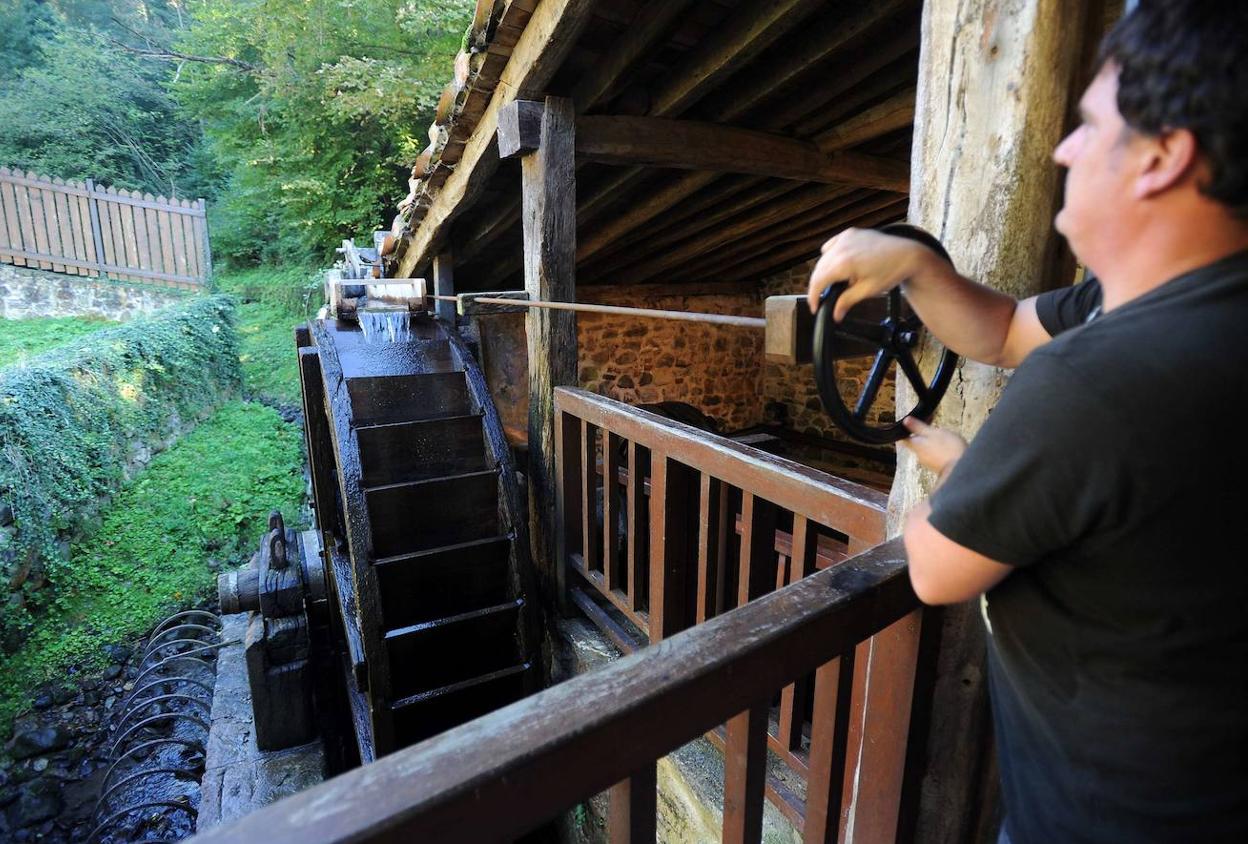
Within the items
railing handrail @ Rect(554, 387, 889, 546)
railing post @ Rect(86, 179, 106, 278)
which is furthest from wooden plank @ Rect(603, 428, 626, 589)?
railing post @ Rect(86, 179, 106, 278)

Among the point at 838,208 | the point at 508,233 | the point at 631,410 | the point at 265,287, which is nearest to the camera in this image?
the point at 631,410

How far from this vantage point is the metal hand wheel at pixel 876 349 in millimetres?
987

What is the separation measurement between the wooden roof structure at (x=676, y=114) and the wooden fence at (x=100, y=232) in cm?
886

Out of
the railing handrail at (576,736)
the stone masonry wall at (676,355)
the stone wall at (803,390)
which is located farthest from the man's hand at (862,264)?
the stone wall at (803,390)

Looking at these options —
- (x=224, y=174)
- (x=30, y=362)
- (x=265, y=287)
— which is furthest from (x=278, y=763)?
(x=224, y=174)

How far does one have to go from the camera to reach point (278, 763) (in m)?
3.45

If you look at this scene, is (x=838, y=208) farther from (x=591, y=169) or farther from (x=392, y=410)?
(x=392, y=410)

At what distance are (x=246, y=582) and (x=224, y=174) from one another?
15394 millimetres

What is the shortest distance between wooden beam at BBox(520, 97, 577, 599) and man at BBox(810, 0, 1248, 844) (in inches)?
96.5

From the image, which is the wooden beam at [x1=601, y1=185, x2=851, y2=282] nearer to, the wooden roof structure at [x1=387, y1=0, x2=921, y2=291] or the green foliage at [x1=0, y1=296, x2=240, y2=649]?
the wooden roof structure at [x1=387, y1=0, x2=921, y2=291]

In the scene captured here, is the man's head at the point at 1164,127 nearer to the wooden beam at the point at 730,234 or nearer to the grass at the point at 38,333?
the wooden beam at the point at 730,234

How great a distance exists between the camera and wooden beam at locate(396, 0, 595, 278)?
245 centimetres

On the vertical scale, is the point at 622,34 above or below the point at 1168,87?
above

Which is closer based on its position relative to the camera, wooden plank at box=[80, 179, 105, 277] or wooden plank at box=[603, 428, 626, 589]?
wooden plank at box=[603, 428, 626, 589]
